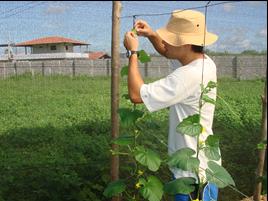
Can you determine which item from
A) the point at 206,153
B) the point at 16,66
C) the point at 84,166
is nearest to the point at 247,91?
the point at 16,66

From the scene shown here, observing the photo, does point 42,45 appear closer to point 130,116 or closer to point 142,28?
point 142,28

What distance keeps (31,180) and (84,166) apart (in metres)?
0.44

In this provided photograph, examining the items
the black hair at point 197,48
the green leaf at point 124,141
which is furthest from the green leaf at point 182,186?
the black hair at point 197,48

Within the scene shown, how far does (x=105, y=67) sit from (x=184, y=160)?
746 cm

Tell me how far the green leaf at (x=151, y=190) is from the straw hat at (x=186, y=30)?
29.1 inches

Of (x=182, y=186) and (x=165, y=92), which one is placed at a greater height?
(x=165, y=92)

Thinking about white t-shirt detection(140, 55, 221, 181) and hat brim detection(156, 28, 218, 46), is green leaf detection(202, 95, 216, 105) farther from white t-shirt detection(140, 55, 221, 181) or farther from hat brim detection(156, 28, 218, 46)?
hat brim detection(156, 28, 218, 46)

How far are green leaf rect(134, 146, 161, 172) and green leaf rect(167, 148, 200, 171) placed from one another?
Result: 0.42 ft

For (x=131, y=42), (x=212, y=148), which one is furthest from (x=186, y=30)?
(x=212, y=148)

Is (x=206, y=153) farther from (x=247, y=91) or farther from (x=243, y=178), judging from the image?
(x=247, y=91)

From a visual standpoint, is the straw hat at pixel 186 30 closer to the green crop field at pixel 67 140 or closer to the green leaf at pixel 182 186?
the green leaf at pixel 182 186

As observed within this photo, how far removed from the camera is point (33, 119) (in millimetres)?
6719

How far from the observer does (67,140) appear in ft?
15.9

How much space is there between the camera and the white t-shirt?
223 cm
